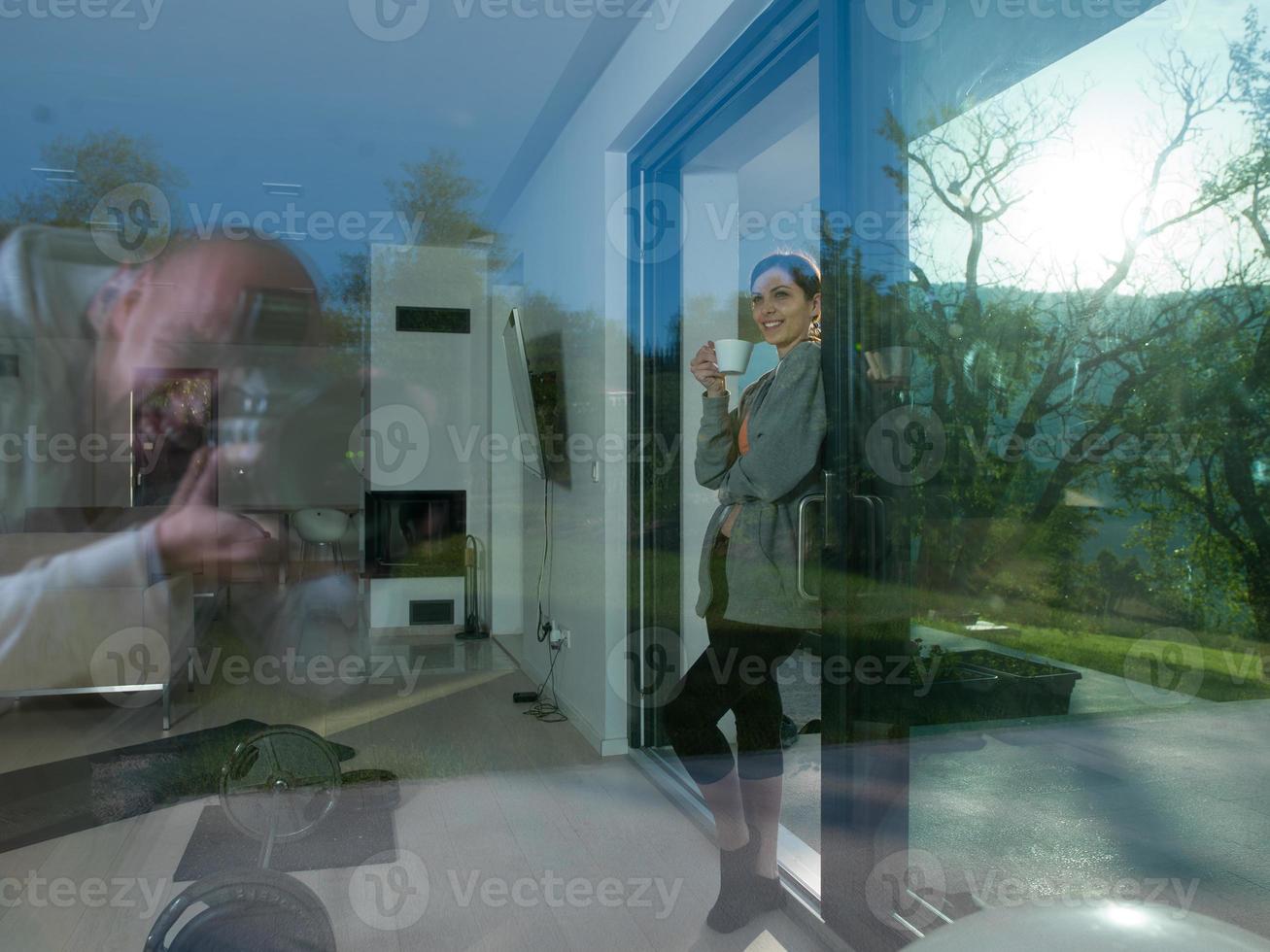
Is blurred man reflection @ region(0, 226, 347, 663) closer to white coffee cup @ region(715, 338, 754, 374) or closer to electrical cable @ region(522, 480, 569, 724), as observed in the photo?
electrical cable @ region(522, 480, 569, 724)

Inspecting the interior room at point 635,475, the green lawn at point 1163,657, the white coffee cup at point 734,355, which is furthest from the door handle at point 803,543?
the green lawn at point 1163,657

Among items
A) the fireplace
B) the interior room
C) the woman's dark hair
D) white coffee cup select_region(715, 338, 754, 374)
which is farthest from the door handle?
the fireplace

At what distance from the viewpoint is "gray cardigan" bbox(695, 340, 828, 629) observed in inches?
85.9

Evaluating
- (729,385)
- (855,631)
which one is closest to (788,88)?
(729,385)

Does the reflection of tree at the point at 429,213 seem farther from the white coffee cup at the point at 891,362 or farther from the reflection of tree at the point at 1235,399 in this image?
the reflection of tree at the point at 1235,399

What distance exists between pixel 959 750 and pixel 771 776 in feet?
1.88

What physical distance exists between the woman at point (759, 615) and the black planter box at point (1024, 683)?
1.83ft

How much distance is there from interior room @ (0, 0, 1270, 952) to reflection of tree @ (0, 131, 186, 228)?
3 centimetres

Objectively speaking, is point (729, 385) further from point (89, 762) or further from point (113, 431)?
point (113, 431)

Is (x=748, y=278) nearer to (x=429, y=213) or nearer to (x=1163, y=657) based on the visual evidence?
(x=1163, y=657)

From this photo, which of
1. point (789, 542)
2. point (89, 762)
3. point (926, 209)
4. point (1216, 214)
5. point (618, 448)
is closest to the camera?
point (1216, 214)

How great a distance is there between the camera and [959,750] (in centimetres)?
177

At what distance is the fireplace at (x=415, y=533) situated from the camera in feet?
19.4

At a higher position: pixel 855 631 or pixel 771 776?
pixel 855 631
